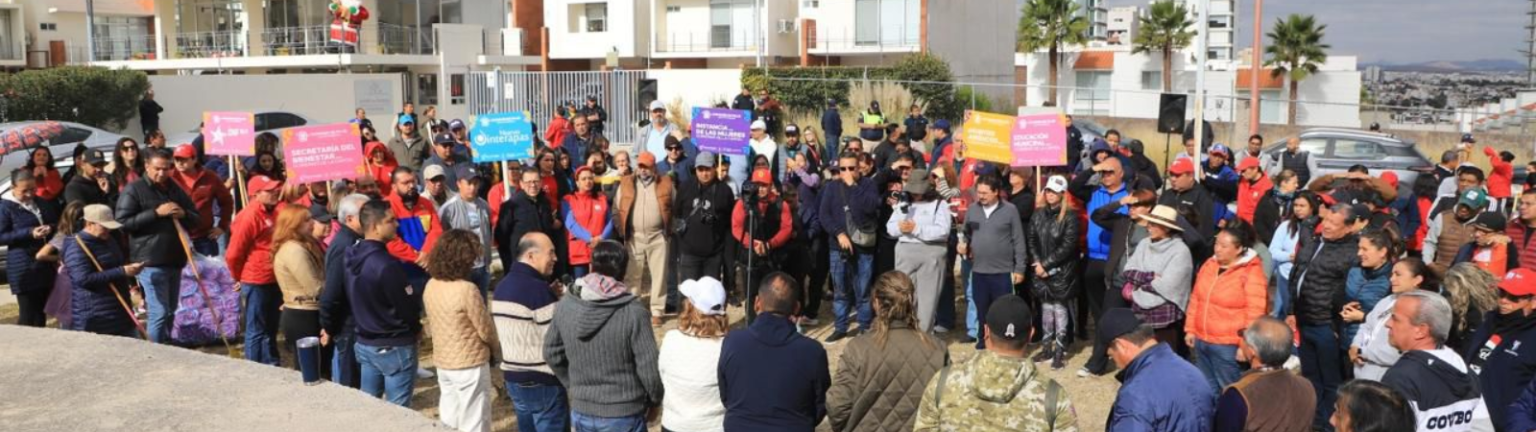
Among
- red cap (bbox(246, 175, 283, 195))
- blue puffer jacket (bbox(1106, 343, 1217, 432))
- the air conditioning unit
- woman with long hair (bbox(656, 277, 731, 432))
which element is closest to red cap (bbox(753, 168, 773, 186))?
red cap (bbox(246, 175, 283, 195))

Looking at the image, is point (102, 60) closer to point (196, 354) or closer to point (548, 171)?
point (548, 171)

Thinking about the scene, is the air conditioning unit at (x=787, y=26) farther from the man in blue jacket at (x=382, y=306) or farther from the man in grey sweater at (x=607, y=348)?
the man in grey sweater at (x=607, y=348)

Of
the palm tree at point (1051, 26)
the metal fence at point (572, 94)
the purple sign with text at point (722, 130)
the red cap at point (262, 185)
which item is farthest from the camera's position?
the palm tree at point (1051, 26)

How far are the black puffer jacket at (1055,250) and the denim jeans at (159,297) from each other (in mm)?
6439

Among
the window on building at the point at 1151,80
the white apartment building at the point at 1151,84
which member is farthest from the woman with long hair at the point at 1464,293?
the window on building at the point at 1151,80

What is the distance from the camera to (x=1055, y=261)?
949cm

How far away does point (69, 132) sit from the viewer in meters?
23.4

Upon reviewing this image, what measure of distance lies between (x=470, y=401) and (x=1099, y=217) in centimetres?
502

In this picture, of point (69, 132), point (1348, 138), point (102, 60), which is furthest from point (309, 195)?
point (102, 60)

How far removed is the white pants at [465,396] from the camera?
640 cm

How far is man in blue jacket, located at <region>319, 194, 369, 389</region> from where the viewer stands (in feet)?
23.2

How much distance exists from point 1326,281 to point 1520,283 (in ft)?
5.72

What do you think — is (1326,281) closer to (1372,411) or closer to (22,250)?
(1372,411)

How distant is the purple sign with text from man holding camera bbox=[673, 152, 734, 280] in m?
1.73
